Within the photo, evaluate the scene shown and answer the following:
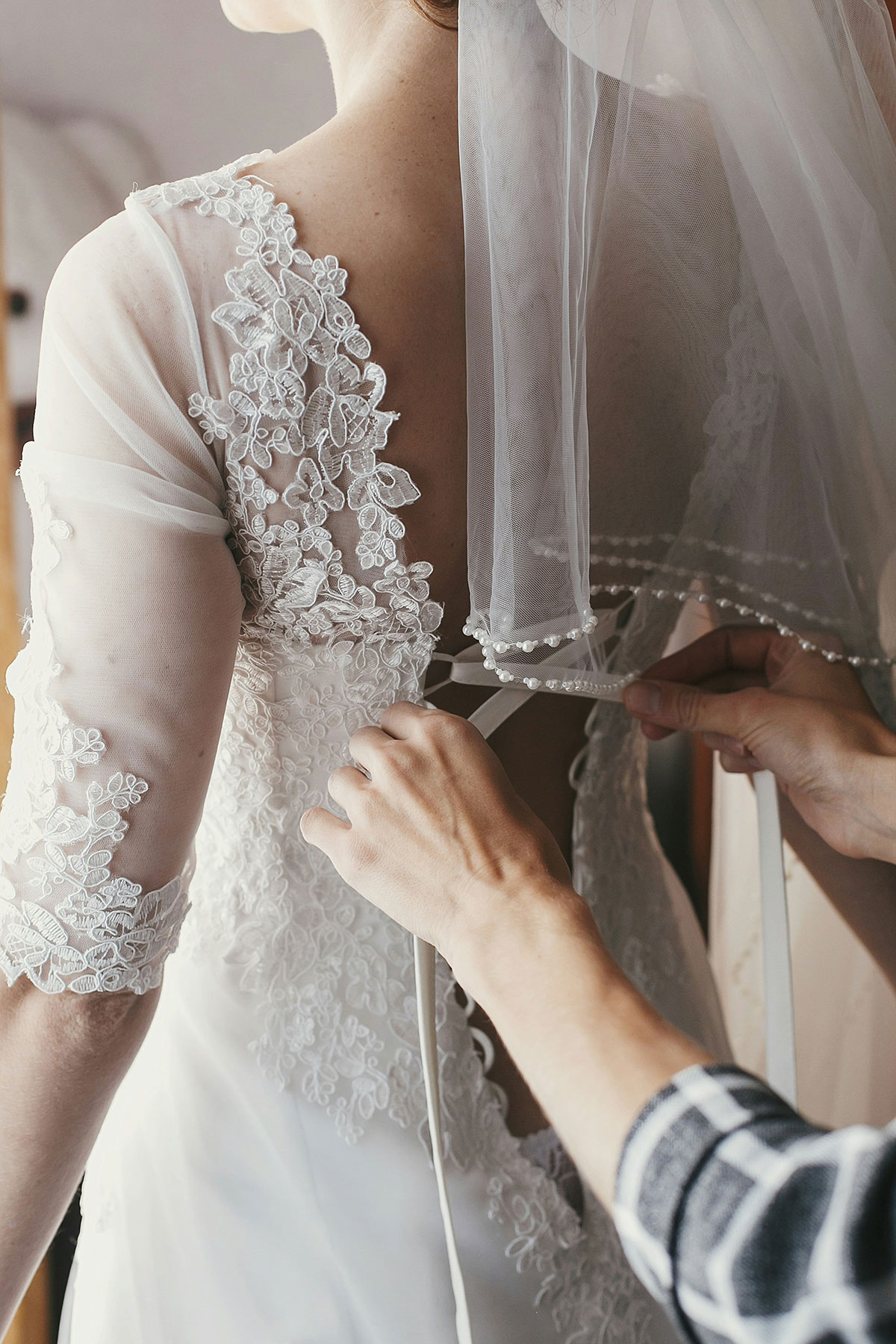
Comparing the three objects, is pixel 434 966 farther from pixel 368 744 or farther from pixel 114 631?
pixel 114 631

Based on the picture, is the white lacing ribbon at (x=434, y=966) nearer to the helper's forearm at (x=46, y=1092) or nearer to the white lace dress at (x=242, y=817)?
the white lace dress at (x=242, y=817)

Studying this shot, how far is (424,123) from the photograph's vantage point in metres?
0.68

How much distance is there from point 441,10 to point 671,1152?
710 mm

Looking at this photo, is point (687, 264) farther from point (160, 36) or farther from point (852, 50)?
point (160, 36)

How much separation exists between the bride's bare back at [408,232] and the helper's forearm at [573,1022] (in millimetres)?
266

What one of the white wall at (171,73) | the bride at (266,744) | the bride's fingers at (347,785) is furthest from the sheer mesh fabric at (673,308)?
the white wall at (171,73)

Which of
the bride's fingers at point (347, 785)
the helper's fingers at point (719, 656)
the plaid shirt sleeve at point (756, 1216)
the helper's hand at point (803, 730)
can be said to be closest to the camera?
the plaid shirt sleeve at point (756, 1216)

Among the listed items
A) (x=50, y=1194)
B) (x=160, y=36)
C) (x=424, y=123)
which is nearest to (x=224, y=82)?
(x=160, y=36)

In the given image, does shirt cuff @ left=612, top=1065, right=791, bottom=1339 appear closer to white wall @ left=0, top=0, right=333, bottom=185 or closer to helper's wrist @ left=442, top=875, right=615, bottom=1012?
helper's wrist @ left=442, top=875, right=615, bottom=1012

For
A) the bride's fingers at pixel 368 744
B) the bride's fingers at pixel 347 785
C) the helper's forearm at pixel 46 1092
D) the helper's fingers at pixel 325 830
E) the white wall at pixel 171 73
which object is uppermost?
the white wall at pixel 171 73

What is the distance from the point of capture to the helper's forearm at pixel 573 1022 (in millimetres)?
506

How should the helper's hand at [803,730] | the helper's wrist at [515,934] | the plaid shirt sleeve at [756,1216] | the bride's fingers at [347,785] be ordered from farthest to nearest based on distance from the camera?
1. the helper's hand at [803,730]
2. the bride's fingers at [347,785]
3. the helper's wrist at [515,934]
4. the plaid shirt sleeve at [756,1216]

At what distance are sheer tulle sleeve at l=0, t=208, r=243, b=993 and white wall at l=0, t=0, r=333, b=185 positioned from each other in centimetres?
60

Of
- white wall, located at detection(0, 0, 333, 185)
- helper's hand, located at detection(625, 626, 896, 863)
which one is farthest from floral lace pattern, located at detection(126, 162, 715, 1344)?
white wall, located at detection(0, 0, 333, 185)
